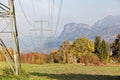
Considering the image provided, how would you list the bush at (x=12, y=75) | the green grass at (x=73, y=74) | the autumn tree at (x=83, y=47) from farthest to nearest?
the autumn tree at (x=83, y=47)
the green grass at (x=73, y=74)
the bush at (x=12, y=75)

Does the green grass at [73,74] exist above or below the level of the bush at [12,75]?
below

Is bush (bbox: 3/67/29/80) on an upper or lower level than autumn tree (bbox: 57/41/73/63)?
upper

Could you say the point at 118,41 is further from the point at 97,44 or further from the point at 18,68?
the point at 18,68

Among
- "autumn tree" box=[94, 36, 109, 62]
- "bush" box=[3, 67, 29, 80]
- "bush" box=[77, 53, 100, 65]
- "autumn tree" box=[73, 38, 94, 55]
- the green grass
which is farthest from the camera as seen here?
"autumn tree" box=[73, 38, 94, 55]

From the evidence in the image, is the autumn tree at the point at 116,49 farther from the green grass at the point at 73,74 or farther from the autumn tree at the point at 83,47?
the green grass at the point at 73,74

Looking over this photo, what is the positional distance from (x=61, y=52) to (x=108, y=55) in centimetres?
1396

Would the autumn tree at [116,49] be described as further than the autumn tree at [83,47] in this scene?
No

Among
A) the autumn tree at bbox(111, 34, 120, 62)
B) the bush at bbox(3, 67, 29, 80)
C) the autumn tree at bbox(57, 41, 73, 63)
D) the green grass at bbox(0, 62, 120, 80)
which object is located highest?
the bush at bbox(3, 67, 29, 80)

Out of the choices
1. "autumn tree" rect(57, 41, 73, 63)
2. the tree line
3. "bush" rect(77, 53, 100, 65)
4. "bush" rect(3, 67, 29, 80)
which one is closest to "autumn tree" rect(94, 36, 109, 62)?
the tree line

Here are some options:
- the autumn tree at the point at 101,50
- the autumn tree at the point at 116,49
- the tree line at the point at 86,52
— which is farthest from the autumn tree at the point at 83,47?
the autumn tree at the point at 116,49

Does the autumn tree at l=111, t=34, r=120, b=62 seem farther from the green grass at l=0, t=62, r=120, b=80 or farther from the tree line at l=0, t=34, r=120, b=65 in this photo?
the green grass at l=0, t=62, r=120, b=80

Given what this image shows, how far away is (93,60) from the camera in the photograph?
91.6m

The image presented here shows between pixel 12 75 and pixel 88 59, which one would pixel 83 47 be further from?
pixel 12 75

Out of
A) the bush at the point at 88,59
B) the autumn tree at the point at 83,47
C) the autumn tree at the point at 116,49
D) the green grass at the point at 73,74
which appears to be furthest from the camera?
the autumn tree at the point at 83,47
